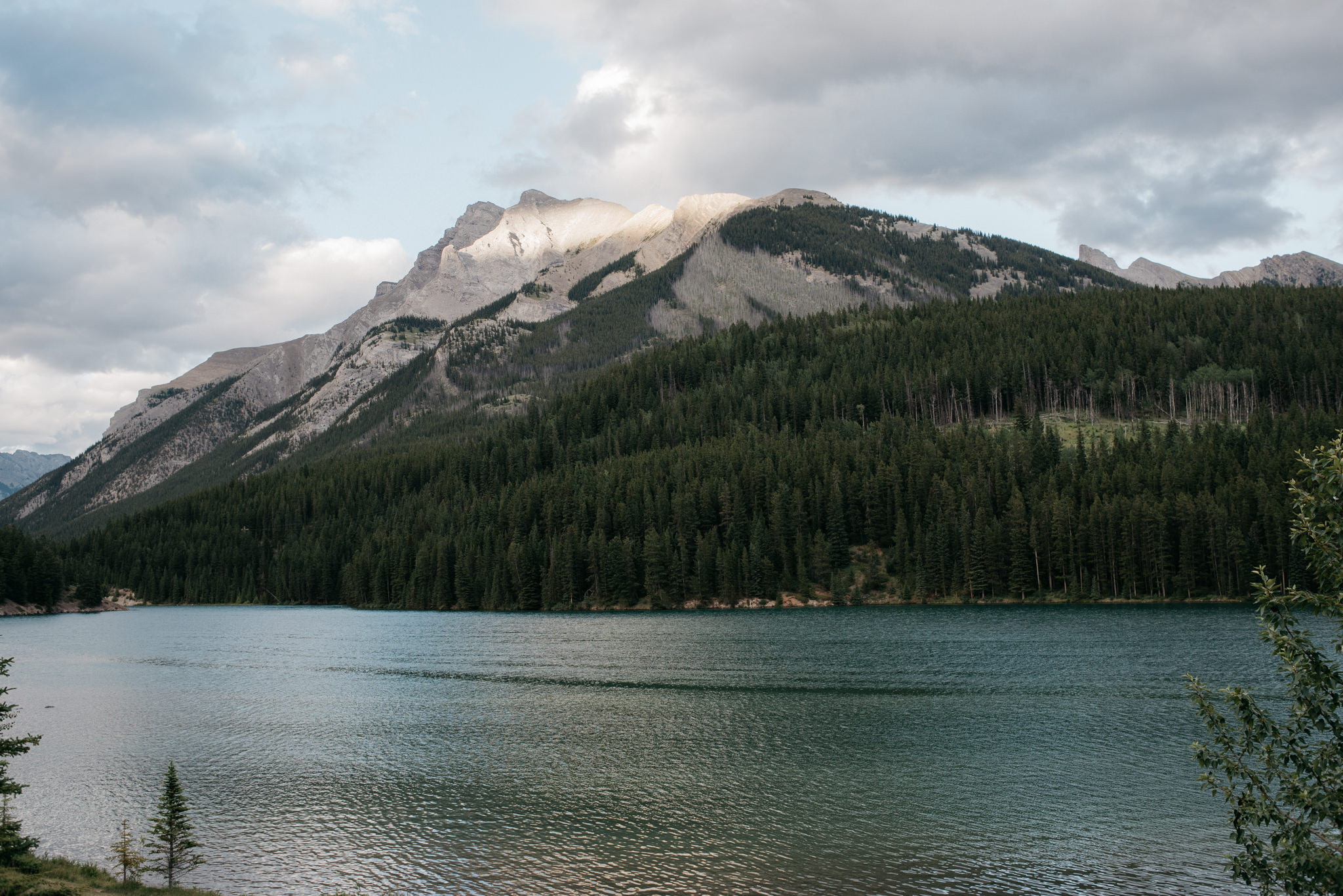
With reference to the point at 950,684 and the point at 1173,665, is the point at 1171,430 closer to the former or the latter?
the point at 1173,665

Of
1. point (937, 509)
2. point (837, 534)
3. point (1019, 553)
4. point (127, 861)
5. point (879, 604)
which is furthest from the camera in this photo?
point (837, 534)

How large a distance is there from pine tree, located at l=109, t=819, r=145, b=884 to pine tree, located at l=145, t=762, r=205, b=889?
42 centimetres

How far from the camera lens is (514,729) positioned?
55.6 meters

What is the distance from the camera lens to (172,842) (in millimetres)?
30078

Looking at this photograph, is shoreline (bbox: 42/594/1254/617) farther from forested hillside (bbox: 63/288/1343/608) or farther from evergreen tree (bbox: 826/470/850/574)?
evergreen tree (bbox: 826/470/850/574)

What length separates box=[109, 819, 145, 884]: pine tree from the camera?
28359mm

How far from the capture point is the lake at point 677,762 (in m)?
31.7

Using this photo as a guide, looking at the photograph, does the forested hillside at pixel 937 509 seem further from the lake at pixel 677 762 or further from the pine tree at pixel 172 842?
the pine tree at pixel 172 842

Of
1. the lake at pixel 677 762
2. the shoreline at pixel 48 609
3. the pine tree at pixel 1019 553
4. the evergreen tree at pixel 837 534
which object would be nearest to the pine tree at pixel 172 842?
the lake at pixel 677 762

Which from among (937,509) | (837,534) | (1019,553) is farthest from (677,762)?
(937,509)

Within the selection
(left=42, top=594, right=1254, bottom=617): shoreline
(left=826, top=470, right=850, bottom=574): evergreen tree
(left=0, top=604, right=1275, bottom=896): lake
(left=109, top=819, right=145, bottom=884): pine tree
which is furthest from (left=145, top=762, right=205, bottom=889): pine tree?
(left=826, top=470, right=850, bottom=574): evergreen tree

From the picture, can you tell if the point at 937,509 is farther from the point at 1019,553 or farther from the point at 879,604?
the point at 879,604

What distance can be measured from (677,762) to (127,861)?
2576 centimetres

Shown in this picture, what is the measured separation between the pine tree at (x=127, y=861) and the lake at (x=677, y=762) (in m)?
2.25
